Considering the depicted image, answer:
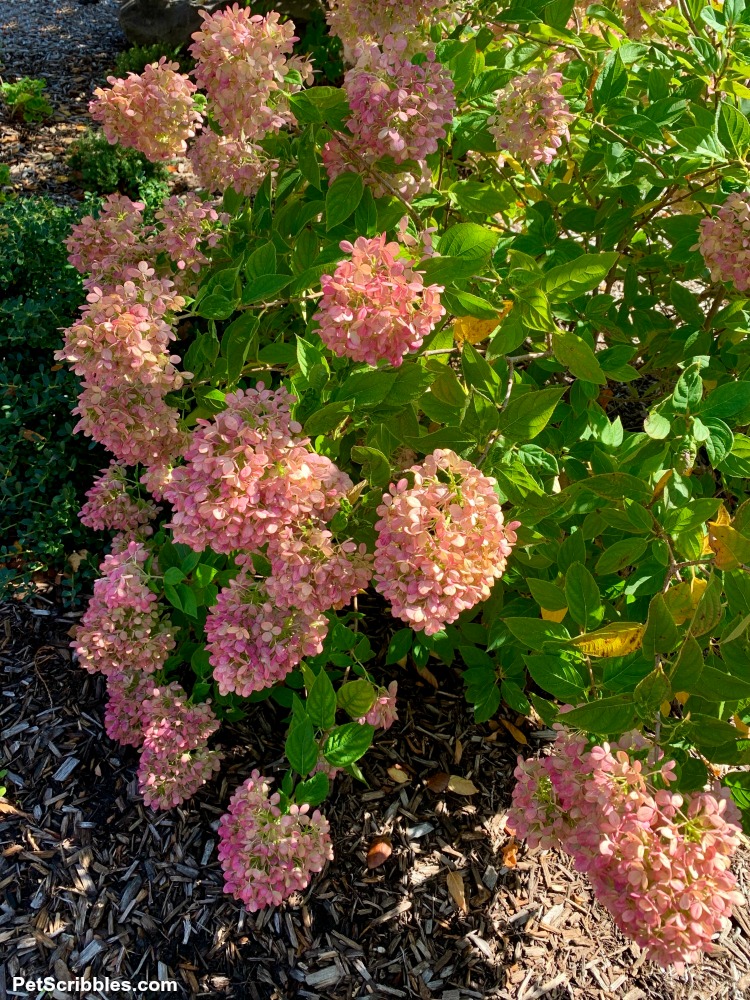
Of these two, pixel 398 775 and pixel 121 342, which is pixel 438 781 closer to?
pixel 398 775

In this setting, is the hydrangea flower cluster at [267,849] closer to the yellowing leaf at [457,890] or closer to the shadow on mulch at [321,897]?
the shadow on mulch at [321,897]

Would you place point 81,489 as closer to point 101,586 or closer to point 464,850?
point 101,586

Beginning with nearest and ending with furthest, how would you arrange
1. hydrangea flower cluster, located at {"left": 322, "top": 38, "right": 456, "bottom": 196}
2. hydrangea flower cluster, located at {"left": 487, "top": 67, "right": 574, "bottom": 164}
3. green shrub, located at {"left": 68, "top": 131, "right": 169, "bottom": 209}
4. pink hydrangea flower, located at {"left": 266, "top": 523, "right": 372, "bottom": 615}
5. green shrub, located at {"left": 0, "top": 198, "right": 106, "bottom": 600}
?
pink hydrangea flower, located at {"left": 266, "top": 523, "right": 372, "bottom": 615} < hydrangea flower cluster, located at {"left": 322, "top": 38, "right": 456, "bottom": 196} < hydrangea flower cluster, located at {"left": 487, "top": 67, "right": 574, "bottom": 164} < green shrub, located at {"left": 0, "top": 198, "right": 106, "bottom": 600} < green shrub, located at {"left": 68, "top": 131, "right": 169, "bottom": 209}

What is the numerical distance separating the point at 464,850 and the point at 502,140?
6.81 ft

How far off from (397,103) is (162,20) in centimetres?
514

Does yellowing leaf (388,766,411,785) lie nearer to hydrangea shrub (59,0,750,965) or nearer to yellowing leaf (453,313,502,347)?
hydrangea shrub (59,0,750,965)

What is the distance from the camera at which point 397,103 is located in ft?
5.47

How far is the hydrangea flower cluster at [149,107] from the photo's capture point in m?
2.11

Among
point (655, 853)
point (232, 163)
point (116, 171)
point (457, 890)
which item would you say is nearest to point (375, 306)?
point (232, 163)

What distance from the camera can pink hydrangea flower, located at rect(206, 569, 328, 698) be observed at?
1721 millimetres

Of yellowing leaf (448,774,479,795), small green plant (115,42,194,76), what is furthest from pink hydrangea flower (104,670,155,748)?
small green plant (115,42,194,76)

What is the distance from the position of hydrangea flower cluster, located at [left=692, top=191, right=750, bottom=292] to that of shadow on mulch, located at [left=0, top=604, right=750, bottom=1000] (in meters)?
1.66

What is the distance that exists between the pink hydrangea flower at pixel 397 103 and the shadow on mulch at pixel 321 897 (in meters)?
1.85

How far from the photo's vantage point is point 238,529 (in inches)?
58.3
